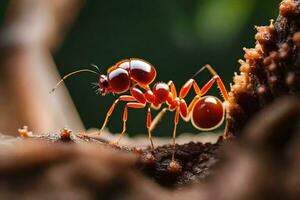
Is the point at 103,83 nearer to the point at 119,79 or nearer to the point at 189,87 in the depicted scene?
the point at 119,79

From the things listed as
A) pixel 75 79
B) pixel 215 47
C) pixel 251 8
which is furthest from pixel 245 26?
pixel 75 79

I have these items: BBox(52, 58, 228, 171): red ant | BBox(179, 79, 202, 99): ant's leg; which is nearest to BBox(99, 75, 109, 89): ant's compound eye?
BBox(52, 58, 228, 171): red ant

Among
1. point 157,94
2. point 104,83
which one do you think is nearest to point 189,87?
point 157,94

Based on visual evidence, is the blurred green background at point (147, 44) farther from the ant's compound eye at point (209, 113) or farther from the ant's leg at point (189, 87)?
the ant's compound eye at point (209, 113)

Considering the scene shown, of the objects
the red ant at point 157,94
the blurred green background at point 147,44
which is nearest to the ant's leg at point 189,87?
the red ant at point 157,94

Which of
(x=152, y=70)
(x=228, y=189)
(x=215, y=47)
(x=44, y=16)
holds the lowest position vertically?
(x=228, y=189)

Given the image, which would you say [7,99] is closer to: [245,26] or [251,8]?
[251,8]
